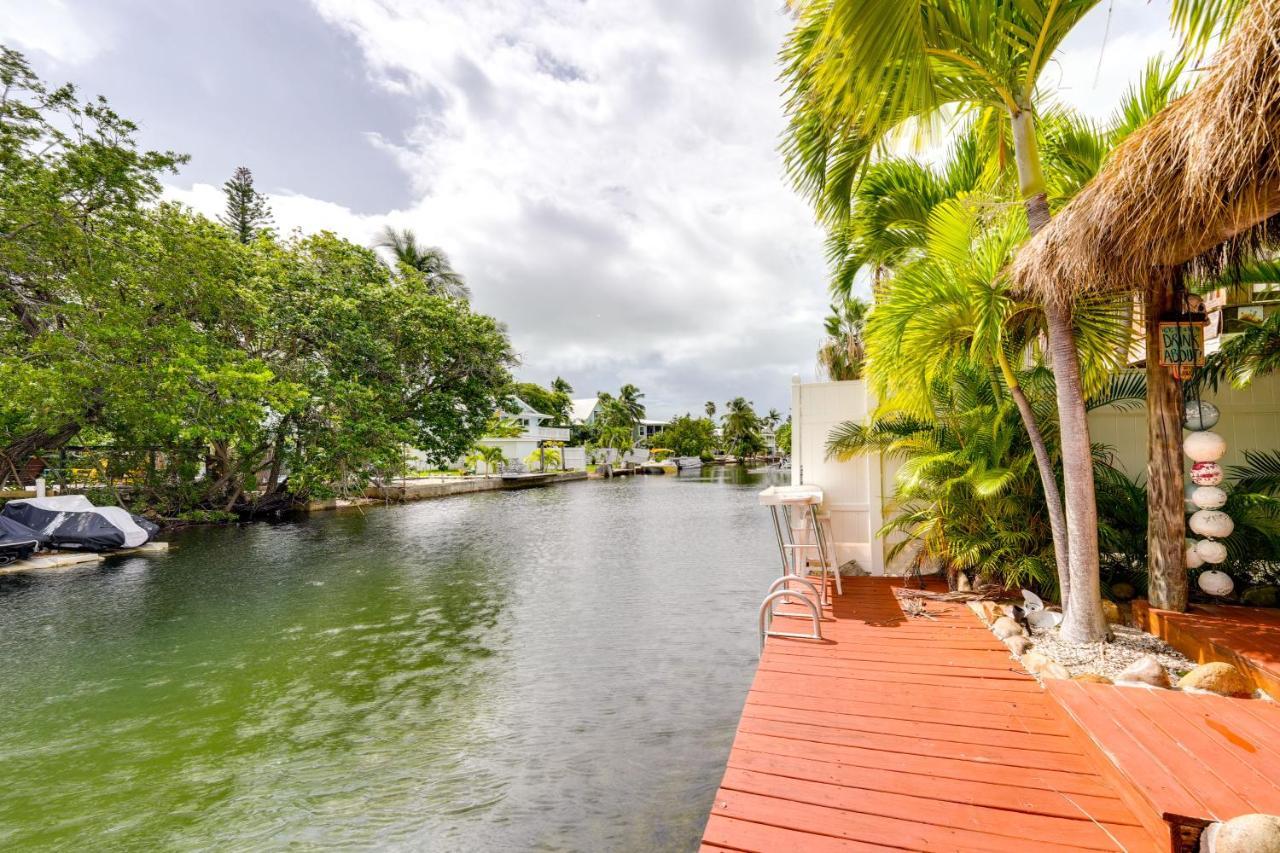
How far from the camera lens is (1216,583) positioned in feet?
12.1

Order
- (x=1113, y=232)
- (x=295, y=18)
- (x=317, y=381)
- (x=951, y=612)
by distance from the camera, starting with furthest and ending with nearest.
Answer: (x=317, y=381) < (x=295, y=18) < (x=951, y=612) < (x=1113, y=232)

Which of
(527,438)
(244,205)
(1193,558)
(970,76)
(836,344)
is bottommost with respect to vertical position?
(1193,558)

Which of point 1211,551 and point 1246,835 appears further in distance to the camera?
point 1211,551

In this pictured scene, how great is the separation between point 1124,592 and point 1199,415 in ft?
4.43

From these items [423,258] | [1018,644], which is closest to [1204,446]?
[1018,644]

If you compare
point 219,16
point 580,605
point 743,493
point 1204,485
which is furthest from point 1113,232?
point 743,493

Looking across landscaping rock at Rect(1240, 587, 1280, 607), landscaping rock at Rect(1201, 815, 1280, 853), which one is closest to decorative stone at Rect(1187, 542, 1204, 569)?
landscaping rock at Rect(1240, 587, 1280, 607)

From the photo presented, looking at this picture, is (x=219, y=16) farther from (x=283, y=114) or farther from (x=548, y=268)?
(x=548, y=268)

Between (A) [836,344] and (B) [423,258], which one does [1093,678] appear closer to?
(A) [836,344]

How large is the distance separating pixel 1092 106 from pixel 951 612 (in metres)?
4.15

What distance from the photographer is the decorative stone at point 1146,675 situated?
9.48ft

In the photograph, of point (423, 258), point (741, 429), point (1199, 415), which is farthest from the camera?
point (741, 429)

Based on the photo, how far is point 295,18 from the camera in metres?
8.79

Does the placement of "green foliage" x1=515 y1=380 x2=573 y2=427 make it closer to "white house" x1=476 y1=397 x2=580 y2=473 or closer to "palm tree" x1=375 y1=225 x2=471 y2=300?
"white house" x1=476 y1=397 x2=580 y2=473
